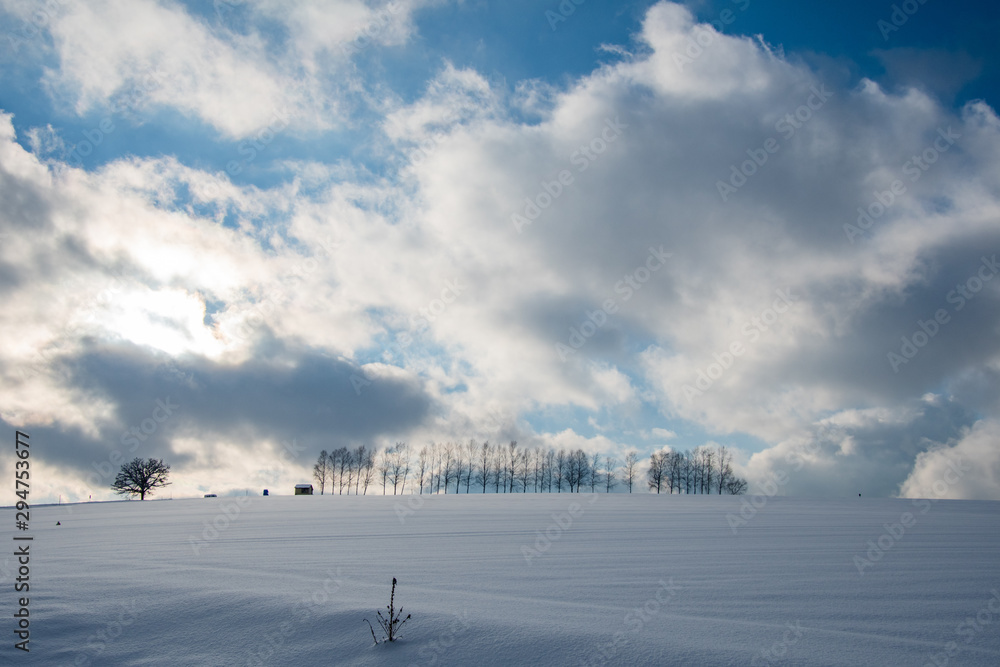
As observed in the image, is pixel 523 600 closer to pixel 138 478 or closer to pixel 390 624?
pixel 390 624

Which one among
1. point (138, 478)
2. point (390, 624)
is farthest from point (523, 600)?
point (138, 478)

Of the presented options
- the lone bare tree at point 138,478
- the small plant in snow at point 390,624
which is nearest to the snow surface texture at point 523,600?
the small plant in snow at point 390,624

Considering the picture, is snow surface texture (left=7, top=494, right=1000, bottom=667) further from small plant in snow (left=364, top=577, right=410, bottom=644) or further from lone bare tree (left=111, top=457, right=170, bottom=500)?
lone bare tree (left=111, top=457, right=170, bottom=500)

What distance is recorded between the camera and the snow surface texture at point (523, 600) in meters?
5.54

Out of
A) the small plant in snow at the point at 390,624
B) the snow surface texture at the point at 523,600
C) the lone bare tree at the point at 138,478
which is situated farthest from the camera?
the lone bare tree at the point at 138,478

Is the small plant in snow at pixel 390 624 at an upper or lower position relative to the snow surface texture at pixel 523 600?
upper

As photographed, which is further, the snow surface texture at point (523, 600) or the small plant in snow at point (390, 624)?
the small plant in snow at point (390, 624)

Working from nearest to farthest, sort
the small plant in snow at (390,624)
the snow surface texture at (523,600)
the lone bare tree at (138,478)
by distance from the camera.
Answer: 1. the snow surface texture at (523,600)
2. the small plant in snow at (390,624)
3. the lone bare tree at (138,478)

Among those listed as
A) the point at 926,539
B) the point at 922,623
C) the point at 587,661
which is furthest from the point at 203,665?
the point at 926,539

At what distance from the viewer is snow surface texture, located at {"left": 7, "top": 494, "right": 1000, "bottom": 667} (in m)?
5.54

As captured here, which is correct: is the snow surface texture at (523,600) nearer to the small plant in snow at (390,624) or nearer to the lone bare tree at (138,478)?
the small plant in snow at (390,624)

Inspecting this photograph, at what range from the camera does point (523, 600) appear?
7465mm

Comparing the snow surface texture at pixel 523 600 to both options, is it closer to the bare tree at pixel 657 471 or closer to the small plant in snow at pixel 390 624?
the small plant in snow at pixel 390 624

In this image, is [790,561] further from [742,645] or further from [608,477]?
[608,477]
